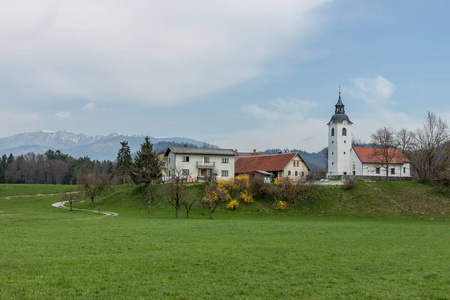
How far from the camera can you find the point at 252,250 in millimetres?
19812

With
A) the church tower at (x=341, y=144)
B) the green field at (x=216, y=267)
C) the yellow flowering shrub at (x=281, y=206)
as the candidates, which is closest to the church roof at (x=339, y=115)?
the church tower at (x=341, y=144)

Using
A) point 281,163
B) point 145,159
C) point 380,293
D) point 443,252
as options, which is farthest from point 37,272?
point 281,163

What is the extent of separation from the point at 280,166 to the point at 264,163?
5.42 meters

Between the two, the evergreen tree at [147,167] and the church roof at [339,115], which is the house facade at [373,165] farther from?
the evergreen tree at [147,167]

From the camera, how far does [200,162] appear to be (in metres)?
76.1

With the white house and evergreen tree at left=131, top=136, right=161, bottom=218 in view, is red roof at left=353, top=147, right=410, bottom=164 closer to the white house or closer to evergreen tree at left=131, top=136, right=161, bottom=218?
the white house

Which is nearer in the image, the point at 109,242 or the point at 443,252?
the point at 443,252

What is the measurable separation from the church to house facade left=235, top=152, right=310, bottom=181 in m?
16.1

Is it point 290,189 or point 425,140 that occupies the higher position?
point 425,140

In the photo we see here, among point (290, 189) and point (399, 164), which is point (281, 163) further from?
point (399, 164)

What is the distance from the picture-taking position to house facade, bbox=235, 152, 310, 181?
257ft

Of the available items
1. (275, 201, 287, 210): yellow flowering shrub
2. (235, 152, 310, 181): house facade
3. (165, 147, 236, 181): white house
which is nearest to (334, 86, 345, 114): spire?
(235, 152, 310, 181): house facade

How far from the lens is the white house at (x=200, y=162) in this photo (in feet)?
245

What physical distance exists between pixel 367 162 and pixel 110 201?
59774 millimetres
